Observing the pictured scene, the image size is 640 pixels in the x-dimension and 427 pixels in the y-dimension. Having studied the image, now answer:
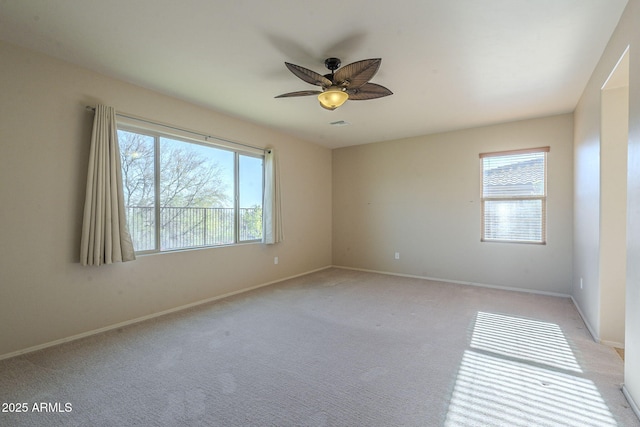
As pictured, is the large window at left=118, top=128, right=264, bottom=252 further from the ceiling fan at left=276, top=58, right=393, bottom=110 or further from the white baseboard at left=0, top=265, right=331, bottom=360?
the ceiling fan at left=276, top=58, right=393, bottom=110

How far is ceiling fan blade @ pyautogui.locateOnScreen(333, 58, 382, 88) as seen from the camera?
2.24 meters

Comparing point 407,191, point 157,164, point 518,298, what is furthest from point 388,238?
point 157,164

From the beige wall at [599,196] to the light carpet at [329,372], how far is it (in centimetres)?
30

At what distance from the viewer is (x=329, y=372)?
2230 millimetres

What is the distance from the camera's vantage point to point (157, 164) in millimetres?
3516

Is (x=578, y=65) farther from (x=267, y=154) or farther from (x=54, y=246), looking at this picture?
(x=54, y=246)

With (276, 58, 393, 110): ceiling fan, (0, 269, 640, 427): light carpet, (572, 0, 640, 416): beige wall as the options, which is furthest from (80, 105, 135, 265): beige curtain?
(572, 0, 640, 416): beige wall

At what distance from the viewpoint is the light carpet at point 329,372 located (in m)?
1.76

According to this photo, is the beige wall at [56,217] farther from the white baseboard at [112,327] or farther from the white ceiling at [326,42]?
the white ceiling at [326,42]

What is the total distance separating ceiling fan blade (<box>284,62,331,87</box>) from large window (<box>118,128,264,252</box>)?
2.10m

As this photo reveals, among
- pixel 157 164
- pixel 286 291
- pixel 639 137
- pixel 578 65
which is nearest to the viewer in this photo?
pixel 639 137

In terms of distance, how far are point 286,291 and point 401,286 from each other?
186cm

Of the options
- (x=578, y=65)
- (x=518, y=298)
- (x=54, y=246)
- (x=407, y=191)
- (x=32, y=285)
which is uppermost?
(x=578, y=65)

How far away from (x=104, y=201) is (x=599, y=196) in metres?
4.63
